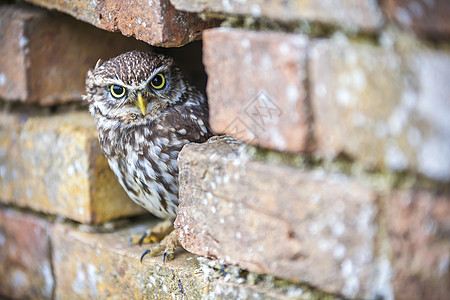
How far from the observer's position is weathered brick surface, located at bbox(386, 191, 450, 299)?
121 cm

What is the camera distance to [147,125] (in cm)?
228

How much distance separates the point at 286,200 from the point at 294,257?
0.52 ft

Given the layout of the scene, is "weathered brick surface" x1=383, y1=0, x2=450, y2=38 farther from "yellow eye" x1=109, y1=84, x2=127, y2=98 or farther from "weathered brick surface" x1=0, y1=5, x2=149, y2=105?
"weathered brick surface" x1=0, y1=5, x2=149, y2=105

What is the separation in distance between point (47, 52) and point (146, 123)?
0.63 m

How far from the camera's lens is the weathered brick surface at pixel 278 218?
1307 mm

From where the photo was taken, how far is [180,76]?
7.98 feet

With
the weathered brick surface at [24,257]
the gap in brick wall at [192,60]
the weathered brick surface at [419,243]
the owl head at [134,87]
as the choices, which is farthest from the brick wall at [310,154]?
the gap in brick wall at [192,60]

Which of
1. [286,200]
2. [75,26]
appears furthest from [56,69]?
[286,200]

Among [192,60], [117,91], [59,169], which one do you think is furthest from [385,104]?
[192,60]

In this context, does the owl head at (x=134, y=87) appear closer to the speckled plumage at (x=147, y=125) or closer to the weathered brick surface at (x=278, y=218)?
the speckled plumage at (x=147, y=125)

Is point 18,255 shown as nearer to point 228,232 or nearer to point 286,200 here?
point 228,232

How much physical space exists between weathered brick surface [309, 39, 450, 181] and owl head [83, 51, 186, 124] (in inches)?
42.5

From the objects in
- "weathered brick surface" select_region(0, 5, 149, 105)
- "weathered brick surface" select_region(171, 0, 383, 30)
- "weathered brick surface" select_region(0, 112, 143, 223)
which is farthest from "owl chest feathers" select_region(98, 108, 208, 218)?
"weathered brick surface" select_region(171, 0, 383, 30)

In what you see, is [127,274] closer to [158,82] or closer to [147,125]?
[147,125]
